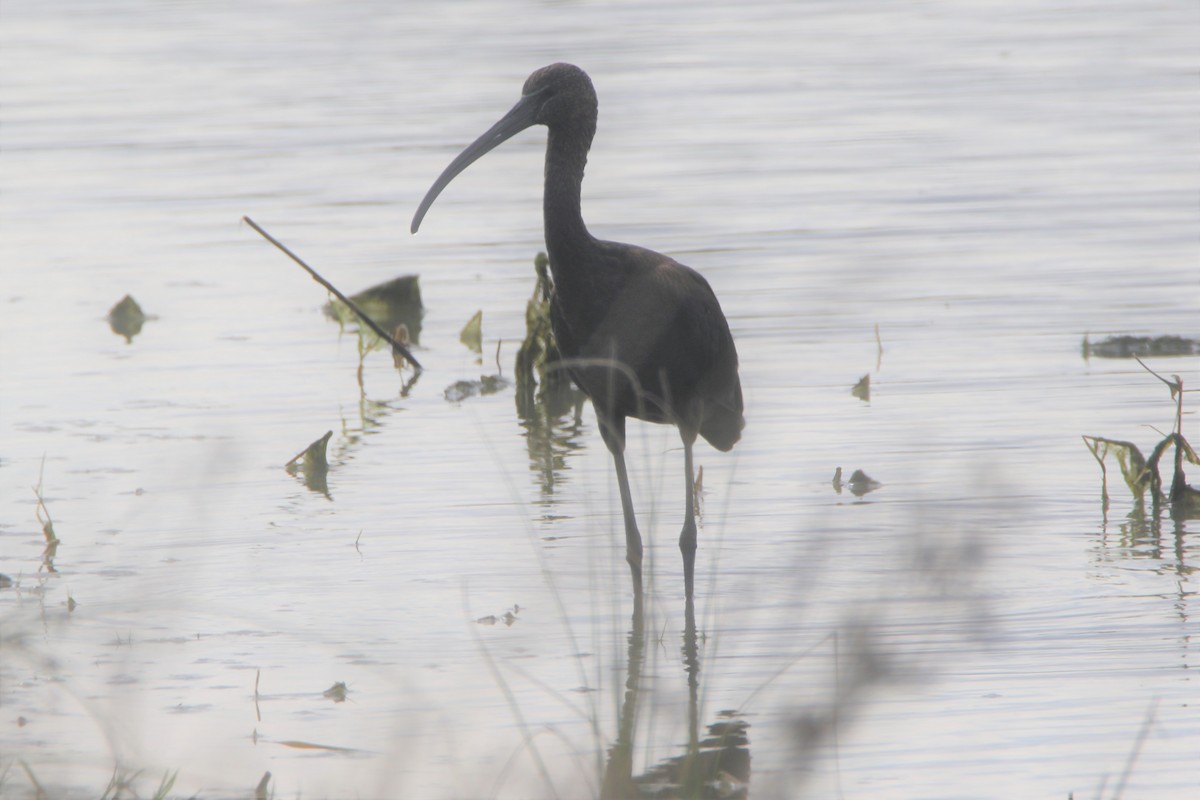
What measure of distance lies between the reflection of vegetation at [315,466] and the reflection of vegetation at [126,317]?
2987 millimetres

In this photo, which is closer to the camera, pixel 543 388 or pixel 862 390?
pixel 862 390

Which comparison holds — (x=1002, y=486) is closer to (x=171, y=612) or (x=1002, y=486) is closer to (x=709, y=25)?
(x=171, y=612)

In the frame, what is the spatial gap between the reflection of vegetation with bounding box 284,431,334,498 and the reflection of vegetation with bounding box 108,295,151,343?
299cm

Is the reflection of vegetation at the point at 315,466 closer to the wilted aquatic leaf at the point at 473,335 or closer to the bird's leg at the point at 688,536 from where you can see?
the bird's leg at the point at 688,536

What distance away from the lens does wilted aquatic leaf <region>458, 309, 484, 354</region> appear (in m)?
9.15

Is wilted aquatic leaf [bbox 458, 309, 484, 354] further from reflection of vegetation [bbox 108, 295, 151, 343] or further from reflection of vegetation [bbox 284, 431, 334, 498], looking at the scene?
reflection of vegetation [bbox 284, 431, 334, 498]

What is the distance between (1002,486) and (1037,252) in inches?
323

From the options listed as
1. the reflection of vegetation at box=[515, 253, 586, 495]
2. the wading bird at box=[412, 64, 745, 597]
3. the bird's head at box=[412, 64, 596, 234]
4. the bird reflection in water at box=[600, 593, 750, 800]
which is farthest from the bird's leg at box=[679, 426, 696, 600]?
the reflection of vegetation at box=[515, 253, 586, 495]

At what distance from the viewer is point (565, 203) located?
221 inches

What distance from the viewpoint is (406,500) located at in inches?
262

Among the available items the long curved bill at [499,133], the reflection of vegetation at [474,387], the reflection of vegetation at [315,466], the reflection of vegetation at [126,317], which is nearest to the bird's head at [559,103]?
the long curved bill at [499,133]

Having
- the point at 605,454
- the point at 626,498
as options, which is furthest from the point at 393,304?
the point at 626,498

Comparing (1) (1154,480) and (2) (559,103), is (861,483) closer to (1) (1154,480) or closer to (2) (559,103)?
(1) (1154,480)

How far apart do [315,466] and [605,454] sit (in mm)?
1175
